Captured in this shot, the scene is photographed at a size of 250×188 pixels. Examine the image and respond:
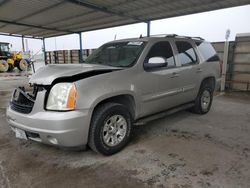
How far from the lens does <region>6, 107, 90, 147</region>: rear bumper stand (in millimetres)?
2416

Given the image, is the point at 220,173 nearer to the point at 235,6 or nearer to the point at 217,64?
the point at 217,64

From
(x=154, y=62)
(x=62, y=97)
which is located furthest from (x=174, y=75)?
(x=62, y=97)

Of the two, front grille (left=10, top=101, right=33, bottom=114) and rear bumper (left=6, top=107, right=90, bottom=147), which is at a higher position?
front grille (left=10, top=101, right=33, bottom=114)

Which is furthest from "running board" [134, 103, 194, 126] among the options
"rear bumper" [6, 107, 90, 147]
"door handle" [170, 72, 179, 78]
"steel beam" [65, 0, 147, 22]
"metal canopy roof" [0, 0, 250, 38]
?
"steel beam" [65, 0, 147, 22]

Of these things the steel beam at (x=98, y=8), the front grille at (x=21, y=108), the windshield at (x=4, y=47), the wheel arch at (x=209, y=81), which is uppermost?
the steel beam at (x=98, y=8)

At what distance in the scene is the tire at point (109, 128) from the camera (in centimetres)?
269

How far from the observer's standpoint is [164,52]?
3742 mm

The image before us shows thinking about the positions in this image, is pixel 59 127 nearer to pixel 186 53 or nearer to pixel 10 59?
pixel 186 53

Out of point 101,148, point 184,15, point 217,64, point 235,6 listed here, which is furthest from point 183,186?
point 184,15

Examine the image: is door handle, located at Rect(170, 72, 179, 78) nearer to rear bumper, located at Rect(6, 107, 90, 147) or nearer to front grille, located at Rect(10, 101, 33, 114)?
rear bumper, located at Rect(6, 107, 90, 147)

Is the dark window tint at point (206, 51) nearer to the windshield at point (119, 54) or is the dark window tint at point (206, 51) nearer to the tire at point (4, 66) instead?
the windshield at point (119, 54)

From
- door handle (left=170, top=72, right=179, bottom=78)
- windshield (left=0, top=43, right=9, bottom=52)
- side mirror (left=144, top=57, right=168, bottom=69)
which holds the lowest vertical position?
door handle (left=170, top=72, right=179, bottom=78)

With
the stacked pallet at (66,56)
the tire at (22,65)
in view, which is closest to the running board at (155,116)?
the stacked pallet at (66,56)

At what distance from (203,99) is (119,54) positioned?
2.44m
